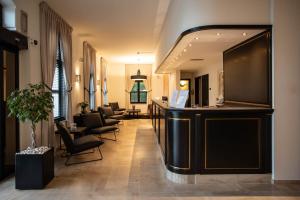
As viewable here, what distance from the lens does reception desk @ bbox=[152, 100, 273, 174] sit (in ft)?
12.6

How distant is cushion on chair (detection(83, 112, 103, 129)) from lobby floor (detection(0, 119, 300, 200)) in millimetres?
2306

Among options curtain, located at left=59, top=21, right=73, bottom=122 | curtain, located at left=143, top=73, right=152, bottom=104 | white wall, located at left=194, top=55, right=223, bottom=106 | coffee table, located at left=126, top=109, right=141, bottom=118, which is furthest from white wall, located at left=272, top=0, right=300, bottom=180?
curtain, located at left=143, top=73, right=152, bottom=104

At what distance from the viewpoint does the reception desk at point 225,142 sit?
12.6ft

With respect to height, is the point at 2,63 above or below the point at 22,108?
above

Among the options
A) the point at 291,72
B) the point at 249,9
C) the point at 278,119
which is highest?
the point at 249,9

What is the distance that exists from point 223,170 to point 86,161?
284 cm

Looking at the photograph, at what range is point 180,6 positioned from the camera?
14.2 feet

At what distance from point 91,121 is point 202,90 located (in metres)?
6.88

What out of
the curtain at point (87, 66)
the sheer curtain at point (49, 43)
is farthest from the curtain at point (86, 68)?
the sheer curtain at point (49, 43)

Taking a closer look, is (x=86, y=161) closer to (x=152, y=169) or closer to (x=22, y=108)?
(x=152, y=169)

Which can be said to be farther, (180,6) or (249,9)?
(180,6)

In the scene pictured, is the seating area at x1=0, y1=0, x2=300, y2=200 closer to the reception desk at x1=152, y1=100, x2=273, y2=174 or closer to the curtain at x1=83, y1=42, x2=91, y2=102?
the reception desk at x1=152, y1=100, x2=273, y2=174

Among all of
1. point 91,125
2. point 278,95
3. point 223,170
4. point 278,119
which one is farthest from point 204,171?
point 91,125

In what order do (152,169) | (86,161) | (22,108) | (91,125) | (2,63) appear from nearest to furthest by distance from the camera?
(22,108)
(2,63)
(152,169)
(86,161)
(91,125)
